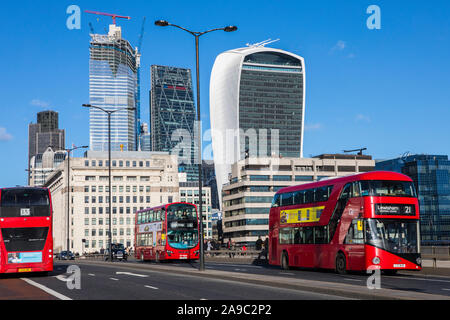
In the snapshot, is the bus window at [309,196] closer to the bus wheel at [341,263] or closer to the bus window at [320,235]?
the bus window at [320,235]

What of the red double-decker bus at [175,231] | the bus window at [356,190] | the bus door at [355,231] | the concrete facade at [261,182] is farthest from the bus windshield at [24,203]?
the concrete facade at [261,182]

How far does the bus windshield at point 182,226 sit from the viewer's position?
5103cm

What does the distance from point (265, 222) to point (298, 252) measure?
128256 mm

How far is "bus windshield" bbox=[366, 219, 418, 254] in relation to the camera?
29156 mm

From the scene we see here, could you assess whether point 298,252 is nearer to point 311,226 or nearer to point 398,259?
point 311,226

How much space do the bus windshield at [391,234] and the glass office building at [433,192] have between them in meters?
165

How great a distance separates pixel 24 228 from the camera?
3119cm

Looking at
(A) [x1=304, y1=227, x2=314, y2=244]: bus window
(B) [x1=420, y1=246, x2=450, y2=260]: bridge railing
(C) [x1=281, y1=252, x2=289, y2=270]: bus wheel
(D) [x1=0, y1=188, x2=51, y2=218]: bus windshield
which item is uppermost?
(D) [x1=0, y1=188, x2=51, y2=218]: bus windshield

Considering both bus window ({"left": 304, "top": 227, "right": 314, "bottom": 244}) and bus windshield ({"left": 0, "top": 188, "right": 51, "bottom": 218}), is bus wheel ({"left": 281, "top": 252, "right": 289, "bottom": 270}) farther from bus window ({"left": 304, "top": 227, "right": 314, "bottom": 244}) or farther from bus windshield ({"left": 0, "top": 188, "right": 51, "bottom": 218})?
bus windshield ({"left": 0, "top": 188, "right": 51, "bottom": 218})

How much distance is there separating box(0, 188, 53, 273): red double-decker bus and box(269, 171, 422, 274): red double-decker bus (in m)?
14.0

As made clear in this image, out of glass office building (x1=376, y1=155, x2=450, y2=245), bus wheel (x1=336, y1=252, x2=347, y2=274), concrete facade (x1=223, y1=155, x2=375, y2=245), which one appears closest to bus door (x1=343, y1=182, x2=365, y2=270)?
bus wheel (x1=336, y1=252, x2=347, y2=274)
